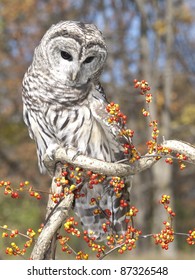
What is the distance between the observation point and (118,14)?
15.6 meters

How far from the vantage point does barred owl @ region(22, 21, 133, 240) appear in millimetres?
3420

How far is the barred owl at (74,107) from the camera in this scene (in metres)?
3.42

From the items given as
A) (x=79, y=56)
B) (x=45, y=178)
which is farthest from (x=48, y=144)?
(x=45, y=178)

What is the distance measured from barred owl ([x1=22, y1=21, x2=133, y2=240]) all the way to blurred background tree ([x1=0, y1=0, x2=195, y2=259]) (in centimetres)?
884

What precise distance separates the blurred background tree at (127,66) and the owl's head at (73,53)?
9.01m

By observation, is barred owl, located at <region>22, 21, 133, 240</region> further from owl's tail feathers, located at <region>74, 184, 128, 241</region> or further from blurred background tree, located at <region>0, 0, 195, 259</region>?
A: blurred background tree, located at <region>0, 0, 195, 259</region>

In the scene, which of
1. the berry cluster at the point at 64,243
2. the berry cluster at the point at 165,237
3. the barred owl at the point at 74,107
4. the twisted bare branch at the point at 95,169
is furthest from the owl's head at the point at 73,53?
the berry cluster at the point at 165,237

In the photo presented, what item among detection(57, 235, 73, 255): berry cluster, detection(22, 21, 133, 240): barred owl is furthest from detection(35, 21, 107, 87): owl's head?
detection(57, 235, 73, 255): berry cluster

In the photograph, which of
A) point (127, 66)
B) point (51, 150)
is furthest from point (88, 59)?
point (127, 66)

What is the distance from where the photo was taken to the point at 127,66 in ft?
52.1

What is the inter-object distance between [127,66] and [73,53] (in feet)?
41.5

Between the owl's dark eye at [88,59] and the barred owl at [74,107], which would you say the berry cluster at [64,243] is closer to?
the barred owl at [74,107]

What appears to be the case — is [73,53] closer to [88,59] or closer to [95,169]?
[88,59]
